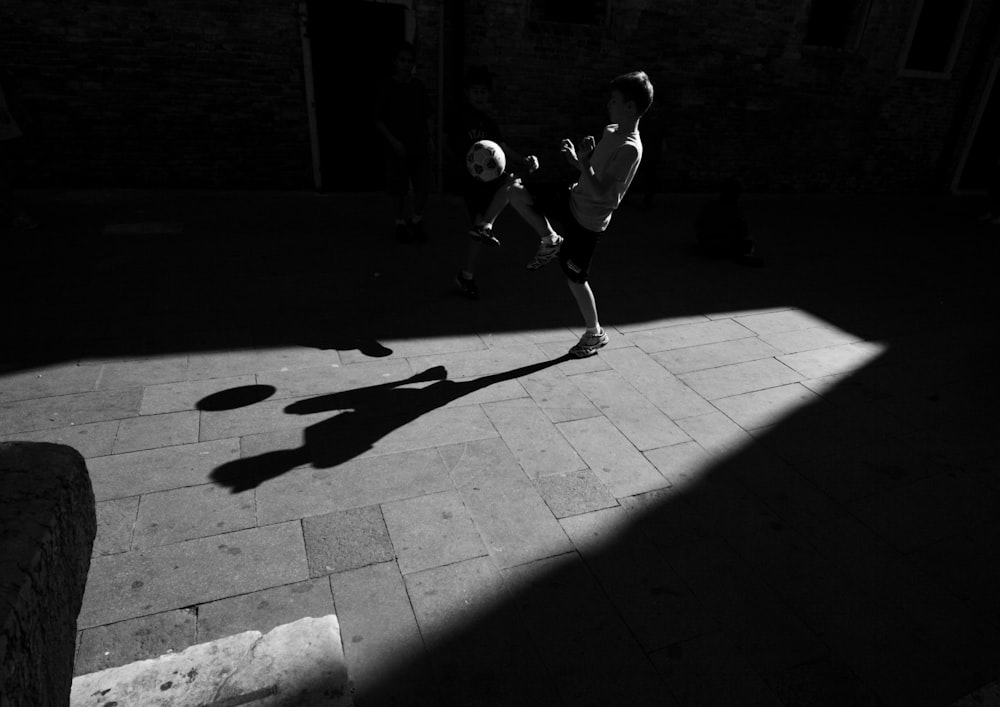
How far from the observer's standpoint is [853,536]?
9.29 feet

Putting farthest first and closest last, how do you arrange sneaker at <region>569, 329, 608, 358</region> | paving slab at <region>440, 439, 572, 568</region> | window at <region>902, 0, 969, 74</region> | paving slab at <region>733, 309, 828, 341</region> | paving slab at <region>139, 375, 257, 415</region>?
window at <region>902, 0, 969, 74</region> → paving slab at <region>733, 309, 828, 341</region> → sneaker at <region>569, 329, 608, 358</region> → paving slab at <region>139, 375, 257, 415</region> → paving slab at <region>440, 439, 572, 568</region>

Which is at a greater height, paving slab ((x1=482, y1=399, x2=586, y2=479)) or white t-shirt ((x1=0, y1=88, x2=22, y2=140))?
white t-shirt ((x1=0, y1=88, x2=22, y2=140))

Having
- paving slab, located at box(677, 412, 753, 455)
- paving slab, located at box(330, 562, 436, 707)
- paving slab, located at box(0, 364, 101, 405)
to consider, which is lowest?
paving slab, located at box(677, 412, 753, 455)

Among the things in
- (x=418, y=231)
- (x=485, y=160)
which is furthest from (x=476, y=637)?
(x=418, y=231)

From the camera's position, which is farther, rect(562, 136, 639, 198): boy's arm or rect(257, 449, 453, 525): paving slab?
rect(562, 136, 639, 198): boy's arm

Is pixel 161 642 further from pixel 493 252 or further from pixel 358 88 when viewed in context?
pixel 358 88

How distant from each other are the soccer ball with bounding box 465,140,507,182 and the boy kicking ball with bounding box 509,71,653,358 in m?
0.27

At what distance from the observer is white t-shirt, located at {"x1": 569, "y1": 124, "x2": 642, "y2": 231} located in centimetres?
373

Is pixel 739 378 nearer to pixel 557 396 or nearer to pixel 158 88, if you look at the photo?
pixel 557 396

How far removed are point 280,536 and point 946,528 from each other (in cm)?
311

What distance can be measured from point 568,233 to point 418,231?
3.01 metres

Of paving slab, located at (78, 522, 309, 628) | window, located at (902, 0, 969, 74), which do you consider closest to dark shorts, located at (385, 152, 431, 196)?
paving slab, located at (78, 522, 309, 628)

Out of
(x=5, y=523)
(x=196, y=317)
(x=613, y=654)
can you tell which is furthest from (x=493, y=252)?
(x=5, y=523)

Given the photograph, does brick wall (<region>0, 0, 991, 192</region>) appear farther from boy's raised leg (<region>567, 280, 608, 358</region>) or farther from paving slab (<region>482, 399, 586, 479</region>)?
paving slab (<region>482, 399, 586, 479</region>)
